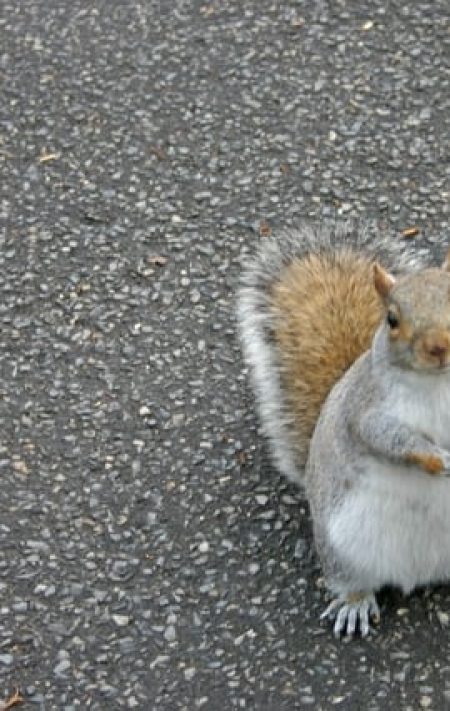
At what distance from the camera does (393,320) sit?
7.32ft

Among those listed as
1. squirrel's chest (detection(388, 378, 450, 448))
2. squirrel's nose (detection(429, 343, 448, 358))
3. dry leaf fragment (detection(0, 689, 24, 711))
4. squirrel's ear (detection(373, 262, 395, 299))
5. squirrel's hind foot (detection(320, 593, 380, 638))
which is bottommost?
dry leaf fragment (detection(0, 689, 24, 711))

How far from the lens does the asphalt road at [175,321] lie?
2.62m

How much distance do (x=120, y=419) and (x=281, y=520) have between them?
1.52ft

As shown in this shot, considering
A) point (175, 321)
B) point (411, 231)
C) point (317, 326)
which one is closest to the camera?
point (317, 326)

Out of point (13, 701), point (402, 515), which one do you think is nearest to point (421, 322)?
point (402, 515)

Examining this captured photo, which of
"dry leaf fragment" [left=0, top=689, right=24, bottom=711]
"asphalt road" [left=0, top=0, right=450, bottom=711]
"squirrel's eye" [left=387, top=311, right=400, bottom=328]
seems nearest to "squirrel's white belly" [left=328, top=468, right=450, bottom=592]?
"asphalt road" [left=0, top=0, right=450, bottom=711]

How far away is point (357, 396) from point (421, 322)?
0.24m

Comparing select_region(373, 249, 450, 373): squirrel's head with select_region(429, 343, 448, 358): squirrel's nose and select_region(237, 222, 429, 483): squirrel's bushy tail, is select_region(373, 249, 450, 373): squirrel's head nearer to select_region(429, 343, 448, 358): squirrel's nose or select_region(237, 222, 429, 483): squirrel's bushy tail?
select_region(429, 343, 448, 358): squirrel's nose

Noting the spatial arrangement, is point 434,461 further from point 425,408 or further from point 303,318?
point 303,318

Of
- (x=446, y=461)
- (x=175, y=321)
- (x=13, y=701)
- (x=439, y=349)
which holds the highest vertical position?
(x=439, y=349)

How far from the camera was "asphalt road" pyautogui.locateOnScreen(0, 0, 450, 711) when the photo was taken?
8.58 feet

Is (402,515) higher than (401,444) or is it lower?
lower

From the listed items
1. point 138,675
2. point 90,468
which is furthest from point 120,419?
point 138,675

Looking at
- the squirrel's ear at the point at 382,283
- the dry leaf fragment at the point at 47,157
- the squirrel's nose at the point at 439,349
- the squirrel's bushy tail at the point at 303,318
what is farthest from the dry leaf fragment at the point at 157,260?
the squirrel's nose at the point at 439,349
